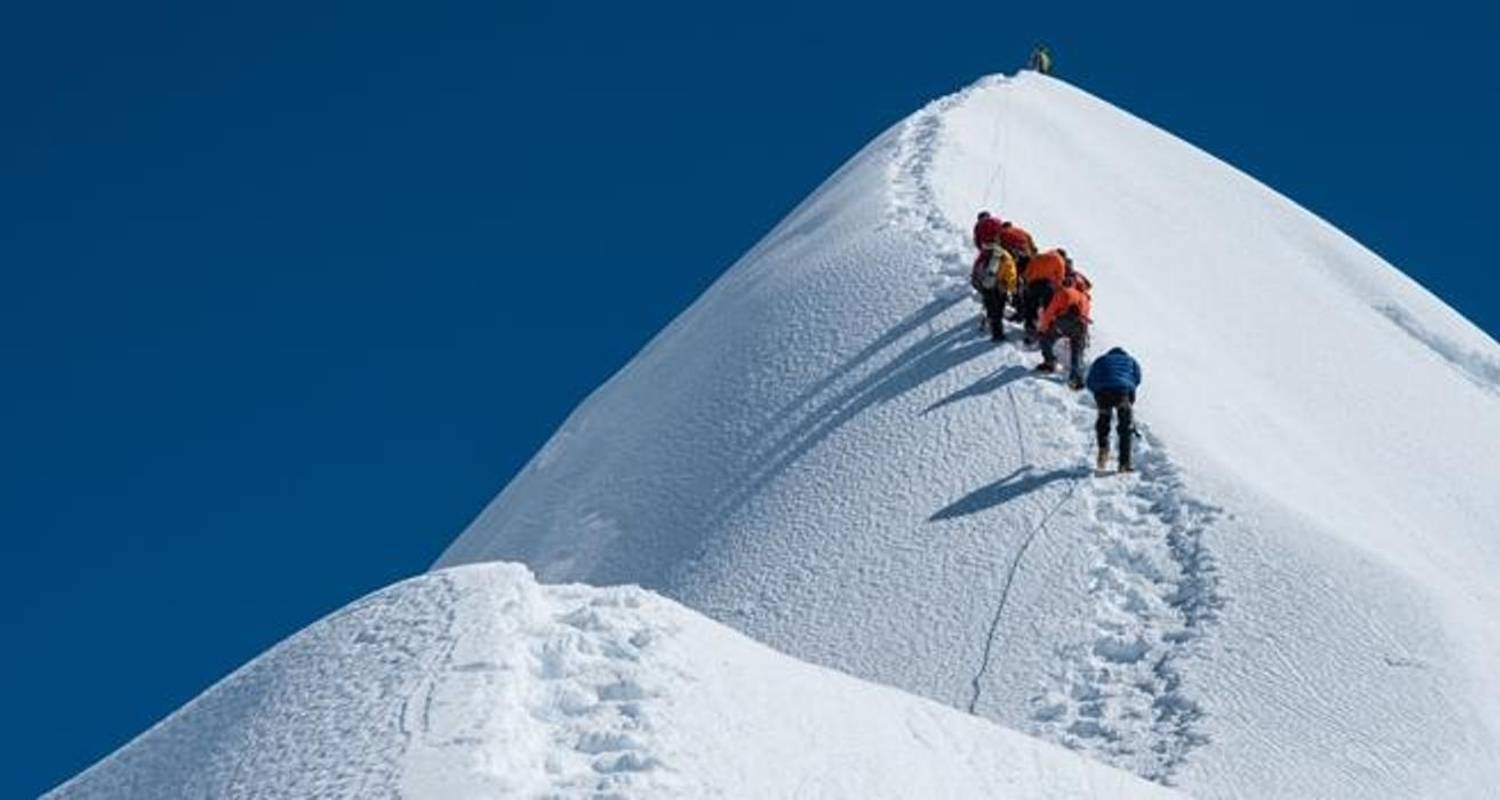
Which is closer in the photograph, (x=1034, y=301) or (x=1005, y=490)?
(x=1005, y=490)

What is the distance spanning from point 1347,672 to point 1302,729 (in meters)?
1.03

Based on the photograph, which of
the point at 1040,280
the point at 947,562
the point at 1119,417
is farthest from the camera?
the point at 1040,280

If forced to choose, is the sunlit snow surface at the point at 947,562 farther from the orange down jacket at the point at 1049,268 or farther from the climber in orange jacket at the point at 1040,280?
the orange down jacket at the point at 1049,268

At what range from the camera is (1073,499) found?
19.9m

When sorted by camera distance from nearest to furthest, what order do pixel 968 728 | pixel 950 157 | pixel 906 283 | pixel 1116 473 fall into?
pixel 968 728, pixel 1116 473, pixel 906 283, pixel 950 157

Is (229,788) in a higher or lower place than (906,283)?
lower

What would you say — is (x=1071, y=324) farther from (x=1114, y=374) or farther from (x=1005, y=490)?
(x=1005, y=490)

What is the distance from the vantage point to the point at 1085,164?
128 ft

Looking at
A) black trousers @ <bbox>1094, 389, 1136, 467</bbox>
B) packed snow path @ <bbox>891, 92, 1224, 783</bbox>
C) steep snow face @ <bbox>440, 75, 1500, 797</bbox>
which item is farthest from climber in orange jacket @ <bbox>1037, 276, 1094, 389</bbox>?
black trousers @ <bbox>1094, 389, 1136, 467</bbox>

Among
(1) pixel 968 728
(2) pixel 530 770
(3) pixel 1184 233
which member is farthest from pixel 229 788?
(3) pixel 1184 233

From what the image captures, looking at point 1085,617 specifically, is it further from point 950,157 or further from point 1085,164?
point 1085,164

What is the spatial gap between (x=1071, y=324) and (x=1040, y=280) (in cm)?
109

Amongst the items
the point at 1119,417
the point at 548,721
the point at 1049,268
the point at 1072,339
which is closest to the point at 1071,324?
the point at 1072,339

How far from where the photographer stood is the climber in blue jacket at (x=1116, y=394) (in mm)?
20203
